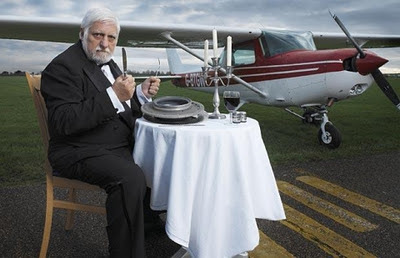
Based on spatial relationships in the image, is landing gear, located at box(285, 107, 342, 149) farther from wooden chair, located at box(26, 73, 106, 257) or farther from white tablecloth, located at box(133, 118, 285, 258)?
wooden chair, located at box(26, 73, 106, 257)

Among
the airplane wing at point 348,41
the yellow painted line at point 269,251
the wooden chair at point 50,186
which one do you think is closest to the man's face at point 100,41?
the wooden chair at point 50,186

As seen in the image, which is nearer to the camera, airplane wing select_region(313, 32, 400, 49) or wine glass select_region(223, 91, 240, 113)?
wine glass select_region(223, 91, 240, 113)

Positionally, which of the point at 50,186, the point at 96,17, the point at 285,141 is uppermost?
the point at 96,17

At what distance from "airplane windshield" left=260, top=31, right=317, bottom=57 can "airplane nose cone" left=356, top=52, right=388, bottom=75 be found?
1505 mm

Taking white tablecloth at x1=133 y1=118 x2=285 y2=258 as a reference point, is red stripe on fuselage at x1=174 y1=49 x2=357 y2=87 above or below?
above

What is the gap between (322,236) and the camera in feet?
9.01

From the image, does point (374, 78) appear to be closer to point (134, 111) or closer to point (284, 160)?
point (284, 160)

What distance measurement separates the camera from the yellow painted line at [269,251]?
2.45 meters

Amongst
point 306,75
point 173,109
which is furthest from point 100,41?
point 306,75

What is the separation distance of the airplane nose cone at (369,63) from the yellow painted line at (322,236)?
3.15 m

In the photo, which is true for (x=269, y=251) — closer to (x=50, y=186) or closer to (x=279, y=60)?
(x=50, y=186)

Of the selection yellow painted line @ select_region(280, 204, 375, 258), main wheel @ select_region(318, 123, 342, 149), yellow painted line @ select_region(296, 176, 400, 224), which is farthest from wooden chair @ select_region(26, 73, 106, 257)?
main wheel @ select_region(318, 123, 342, 149)

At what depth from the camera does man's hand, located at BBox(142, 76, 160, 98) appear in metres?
2.57

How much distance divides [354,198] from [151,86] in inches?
94.1
